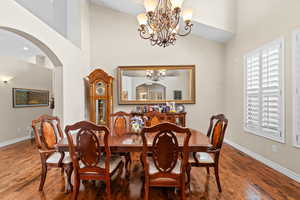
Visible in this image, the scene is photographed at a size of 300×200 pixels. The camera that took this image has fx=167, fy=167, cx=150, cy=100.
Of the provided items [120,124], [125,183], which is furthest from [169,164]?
[120,124]

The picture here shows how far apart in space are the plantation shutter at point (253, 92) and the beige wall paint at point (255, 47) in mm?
211

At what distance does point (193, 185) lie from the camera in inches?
93.7

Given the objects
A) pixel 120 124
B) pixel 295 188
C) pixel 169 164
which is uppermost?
pixel 120 124

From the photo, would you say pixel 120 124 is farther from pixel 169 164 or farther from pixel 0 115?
pixel 0 115

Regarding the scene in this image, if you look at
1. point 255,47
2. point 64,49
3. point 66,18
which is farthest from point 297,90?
point 66,18

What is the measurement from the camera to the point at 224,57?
15.9ft

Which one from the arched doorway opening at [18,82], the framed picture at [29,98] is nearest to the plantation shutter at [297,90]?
the arched doorway opening at [18,82]

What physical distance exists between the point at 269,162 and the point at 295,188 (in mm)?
799

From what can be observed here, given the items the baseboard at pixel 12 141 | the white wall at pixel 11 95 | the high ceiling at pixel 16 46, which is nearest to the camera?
the baseboard at pixel 12 141

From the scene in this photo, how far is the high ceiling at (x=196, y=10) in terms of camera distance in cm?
416

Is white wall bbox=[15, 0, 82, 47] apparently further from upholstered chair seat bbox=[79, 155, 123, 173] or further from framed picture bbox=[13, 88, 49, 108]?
upholstered chair seat bbox=[79, 155, 123, 173]

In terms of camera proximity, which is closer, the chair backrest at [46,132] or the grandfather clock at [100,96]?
the chair backrest at [46,132]

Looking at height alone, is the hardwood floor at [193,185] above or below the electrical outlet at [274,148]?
below

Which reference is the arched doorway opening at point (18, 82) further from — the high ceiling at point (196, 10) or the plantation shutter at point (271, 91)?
the plantation shutter at point (271, 91)
